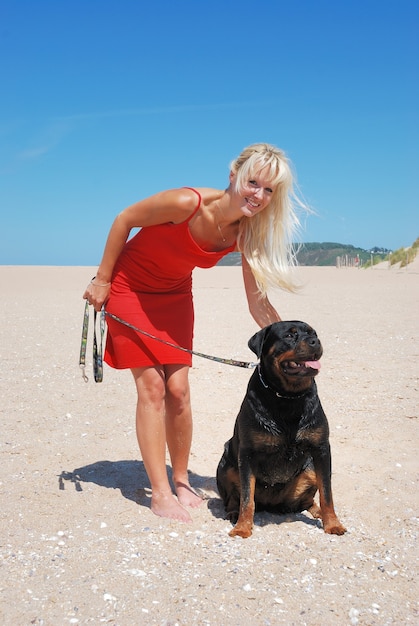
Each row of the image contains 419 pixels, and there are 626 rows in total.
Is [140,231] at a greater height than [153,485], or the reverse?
[140,231]

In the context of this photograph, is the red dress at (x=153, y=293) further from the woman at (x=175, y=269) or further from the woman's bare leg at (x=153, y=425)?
the woman's bare leg at (x=153, y=425)

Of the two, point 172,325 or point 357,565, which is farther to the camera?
point 172,325

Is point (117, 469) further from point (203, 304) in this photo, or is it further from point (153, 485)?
point (203, 304)

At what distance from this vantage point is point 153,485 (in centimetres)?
432

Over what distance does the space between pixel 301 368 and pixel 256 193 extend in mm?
1141

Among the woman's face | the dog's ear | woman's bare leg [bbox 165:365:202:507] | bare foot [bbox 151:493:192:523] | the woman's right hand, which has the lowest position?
bare foot [bbox 151:493:192:523]

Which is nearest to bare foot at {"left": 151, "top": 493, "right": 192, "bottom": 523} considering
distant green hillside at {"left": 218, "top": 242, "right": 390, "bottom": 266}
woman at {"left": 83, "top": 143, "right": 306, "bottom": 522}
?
woman at {"left": 83, "top": 143, "right": 306, "bottom": 522}

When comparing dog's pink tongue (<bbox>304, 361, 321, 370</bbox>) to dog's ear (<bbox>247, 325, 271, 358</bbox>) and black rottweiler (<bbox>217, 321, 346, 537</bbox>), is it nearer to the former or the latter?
black rottweiler (<bbox>217, 321, 346, 537</bbox>)

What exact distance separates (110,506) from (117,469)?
0.90 metres

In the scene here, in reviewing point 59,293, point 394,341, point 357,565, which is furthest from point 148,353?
point 59,293

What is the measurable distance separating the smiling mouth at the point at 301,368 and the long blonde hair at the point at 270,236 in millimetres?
811

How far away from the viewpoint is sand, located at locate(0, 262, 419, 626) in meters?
3.06

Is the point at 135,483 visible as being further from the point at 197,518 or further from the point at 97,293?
the point at 97,293

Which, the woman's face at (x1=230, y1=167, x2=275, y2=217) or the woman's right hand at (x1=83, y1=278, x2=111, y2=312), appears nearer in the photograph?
the woman's face at (x1=230, y1=167, x2=275, y2=217)
